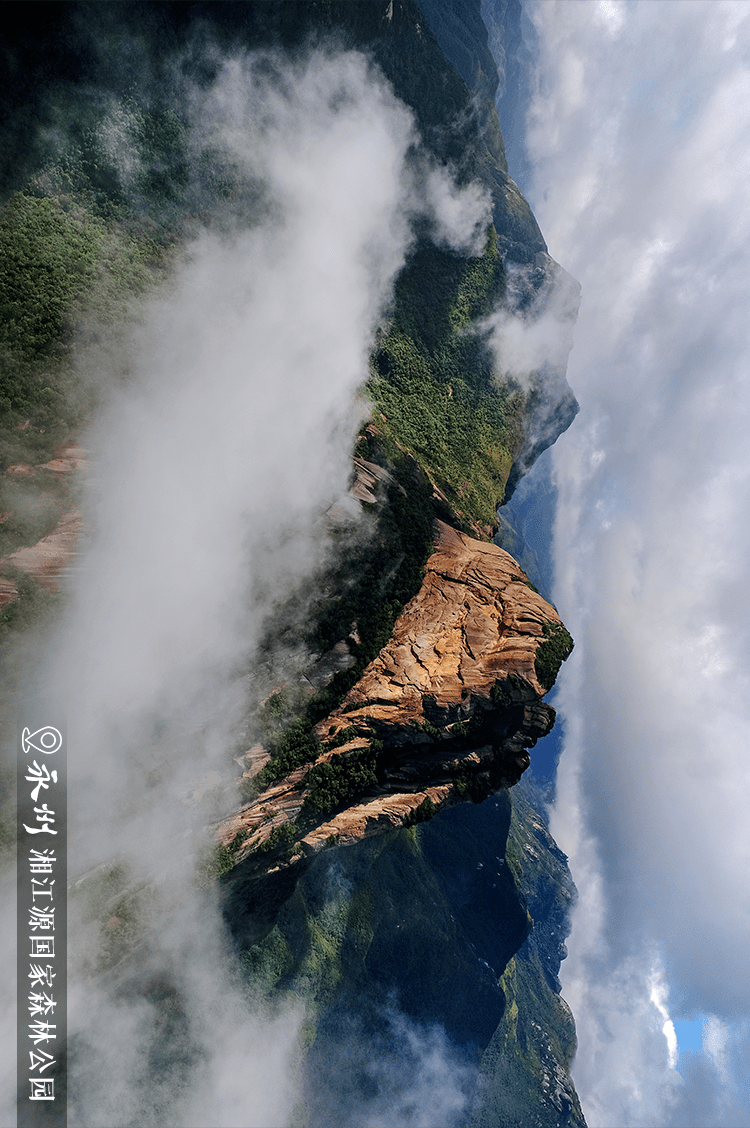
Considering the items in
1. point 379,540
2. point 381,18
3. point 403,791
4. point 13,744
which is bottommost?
point 403,791

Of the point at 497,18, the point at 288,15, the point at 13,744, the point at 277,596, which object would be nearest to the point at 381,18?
the point at 288,15

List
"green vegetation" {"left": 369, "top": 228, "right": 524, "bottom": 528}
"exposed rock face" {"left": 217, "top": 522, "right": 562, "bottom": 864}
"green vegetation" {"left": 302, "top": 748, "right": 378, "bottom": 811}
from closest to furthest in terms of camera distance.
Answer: "green vegetation" {"left": 302, "top": 748, "right": 378, "bottom": 811} < "exposed rock face" {"left": 217, "top": 522, "right": 562, "bottom": 864} < "green vegetation" {"left": 369, "top": 228, "right": 524, "bottom": 528}

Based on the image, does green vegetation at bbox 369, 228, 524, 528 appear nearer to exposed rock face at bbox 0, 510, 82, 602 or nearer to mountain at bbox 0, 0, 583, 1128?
mountain at bbox 0, 0, 583, 1128

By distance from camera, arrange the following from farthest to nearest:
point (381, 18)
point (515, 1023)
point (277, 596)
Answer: point (515, 1023) → point (381, 18) → point (277, 596)

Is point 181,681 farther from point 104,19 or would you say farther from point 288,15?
point 288,15

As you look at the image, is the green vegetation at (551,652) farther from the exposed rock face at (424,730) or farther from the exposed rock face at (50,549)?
the exposed rock face at (50,549)

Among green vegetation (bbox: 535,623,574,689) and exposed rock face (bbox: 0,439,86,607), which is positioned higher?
exposed rock face (bbox: 0,439,86,607)

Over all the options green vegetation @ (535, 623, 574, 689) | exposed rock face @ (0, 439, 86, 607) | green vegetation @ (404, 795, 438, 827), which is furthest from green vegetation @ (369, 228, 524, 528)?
green vegetation @ (404, 795, 438, 827)
